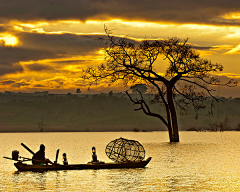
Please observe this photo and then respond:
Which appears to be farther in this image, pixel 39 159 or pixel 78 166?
pixel 78 166

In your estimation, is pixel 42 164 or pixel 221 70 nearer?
pixel 42 164

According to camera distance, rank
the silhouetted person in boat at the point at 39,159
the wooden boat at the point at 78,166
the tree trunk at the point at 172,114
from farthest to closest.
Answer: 1. the tree trunk at the point at 172,114
2. the silhouetted person in boat at the point at 39,159
3. the wooden boat at the point at 78,166

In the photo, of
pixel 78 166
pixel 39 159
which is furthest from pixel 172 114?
pixel 39 159

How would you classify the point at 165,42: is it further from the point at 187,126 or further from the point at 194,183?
the point at 187,126

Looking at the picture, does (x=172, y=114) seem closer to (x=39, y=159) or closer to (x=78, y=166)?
(x=78, y=166)

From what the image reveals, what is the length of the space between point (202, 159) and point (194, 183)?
18139 millimetres

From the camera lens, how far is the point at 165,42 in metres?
63.0

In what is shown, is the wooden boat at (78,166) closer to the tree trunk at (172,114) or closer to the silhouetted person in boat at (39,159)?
the silhouetted person in boat at (39,159)

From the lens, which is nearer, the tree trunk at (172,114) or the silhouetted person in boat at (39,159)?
the silhouetted person in boat at (39,159)

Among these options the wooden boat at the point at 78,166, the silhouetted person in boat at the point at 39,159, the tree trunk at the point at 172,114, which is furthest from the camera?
the tree trunk at the point at 172,114

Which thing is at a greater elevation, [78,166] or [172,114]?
[172,114]


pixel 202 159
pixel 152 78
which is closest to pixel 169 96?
pixel 152 78

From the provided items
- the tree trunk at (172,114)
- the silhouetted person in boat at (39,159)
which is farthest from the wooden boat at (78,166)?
the tree trunk at (172,114)

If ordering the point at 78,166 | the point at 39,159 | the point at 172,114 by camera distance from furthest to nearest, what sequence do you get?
the point at 172,114
the point at 78,166
the point at 39,159
